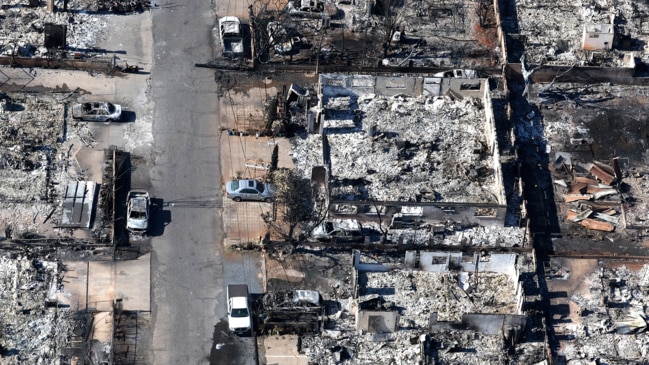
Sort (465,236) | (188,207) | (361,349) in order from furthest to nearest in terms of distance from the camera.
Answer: (188,207) → (465,236) → (361,349)

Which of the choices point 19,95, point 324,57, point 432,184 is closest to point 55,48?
point 19,95

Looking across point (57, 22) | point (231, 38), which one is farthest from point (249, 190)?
point (57, 22)

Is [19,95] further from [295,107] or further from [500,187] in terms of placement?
[500,187]

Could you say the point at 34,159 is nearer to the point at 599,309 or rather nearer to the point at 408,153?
the point at 408,153

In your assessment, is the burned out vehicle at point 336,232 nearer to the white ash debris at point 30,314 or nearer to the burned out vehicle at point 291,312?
the burned out vehicle at point 291,312

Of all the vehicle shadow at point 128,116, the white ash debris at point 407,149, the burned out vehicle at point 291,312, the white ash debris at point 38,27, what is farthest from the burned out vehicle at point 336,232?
the white ash debris at point 38,27

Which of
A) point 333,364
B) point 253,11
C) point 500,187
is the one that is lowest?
point 333,364

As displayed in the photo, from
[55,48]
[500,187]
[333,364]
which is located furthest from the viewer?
[55,48]
